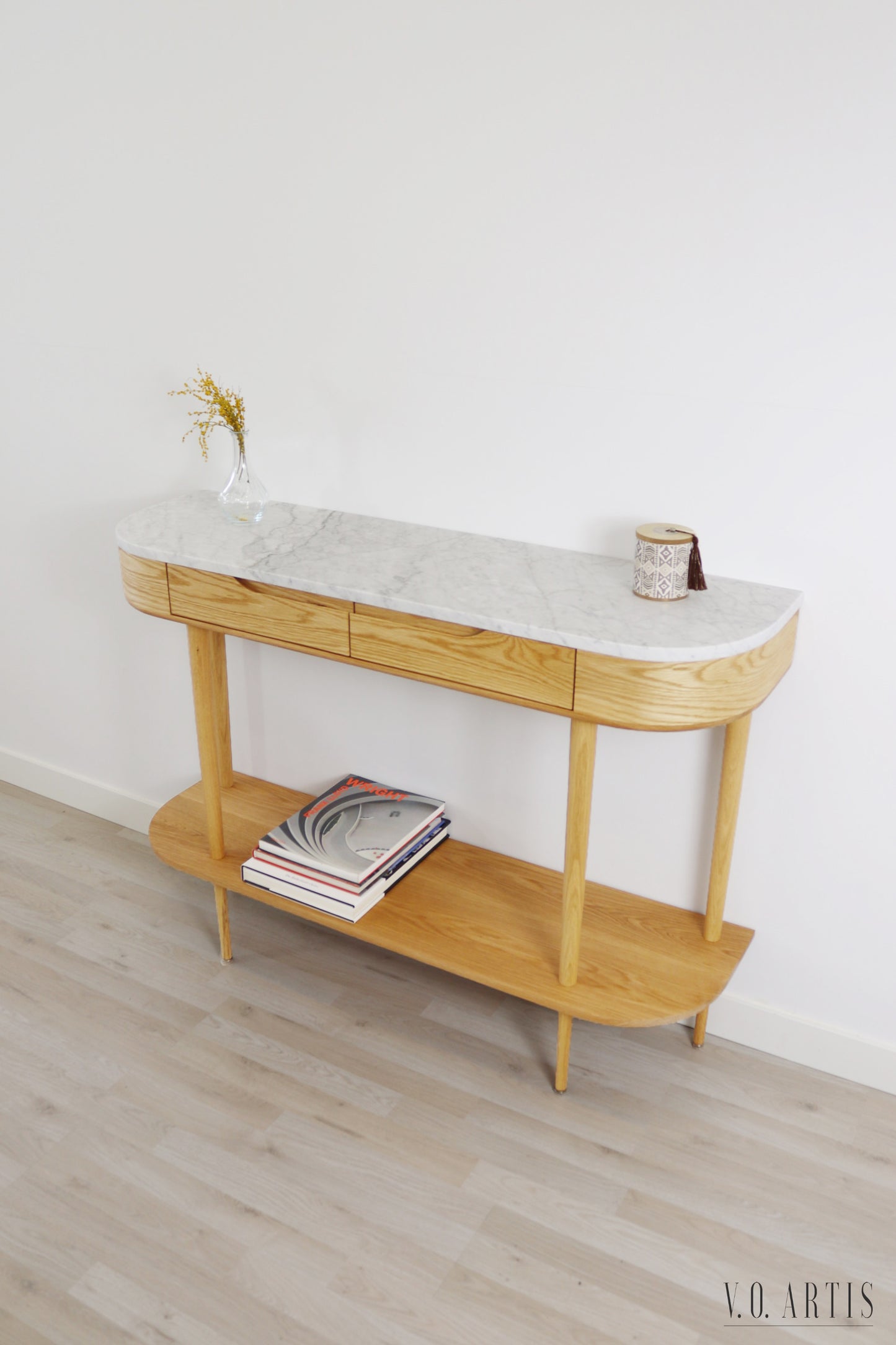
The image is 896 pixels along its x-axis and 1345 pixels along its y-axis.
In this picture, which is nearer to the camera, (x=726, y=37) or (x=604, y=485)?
(x=726, y=37)

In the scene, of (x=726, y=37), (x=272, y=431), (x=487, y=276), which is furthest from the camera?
(x=272, y=431)

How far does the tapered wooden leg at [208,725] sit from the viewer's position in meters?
2.05

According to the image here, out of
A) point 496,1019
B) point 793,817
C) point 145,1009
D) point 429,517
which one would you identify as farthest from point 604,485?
point 145,1009

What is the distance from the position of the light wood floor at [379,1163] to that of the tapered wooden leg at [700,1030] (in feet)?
0.07

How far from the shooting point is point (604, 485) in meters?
1.82

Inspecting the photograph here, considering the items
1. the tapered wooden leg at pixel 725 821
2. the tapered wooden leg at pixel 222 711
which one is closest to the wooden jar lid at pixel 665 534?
the tapered wooden leg at pixel 725 821

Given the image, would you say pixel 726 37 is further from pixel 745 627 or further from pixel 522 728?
pixel 522 728

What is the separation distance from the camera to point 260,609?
71.7 inches

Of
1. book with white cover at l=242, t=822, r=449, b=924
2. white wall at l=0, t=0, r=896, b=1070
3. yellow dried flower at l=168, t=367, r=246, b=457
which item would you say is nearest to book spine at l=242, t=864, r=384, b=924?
book with white cover at l=242, t=822, r=449, b=924

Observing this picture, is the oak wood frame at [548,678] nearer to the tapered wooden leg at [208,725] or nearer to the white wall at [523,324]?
the tapered wooden leg at [208,725]

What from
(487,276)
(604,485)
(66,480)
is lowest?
(66,480)

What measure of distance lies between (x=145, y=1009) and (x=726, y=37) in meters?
1.99

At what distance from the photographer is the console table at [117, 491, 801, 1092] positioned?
152cm

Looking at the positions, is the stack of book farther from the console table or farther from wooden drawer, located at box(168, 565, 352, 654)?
wooden drawer, located at box(168, 565, 352, 654)
